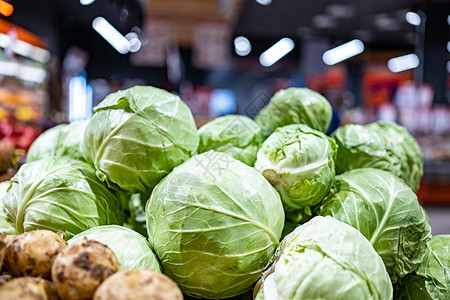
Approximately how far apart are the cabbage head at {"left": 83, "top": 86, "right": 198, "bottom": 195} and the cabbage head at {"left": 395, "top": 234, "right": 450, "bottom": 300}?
0.92 metres

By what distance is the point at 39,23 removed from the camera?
877cm

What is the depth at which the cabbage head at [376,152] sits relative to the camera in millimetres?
1541

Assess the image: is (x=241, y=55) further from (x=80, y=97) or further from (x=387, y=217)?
(x=387, y=217)

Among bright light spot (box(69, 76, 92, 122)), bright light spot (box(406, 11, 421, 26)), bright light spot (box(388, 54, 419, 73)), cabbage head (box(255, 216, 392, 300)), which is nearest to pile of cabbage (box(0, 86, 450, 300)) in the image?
cabbage head (box(255, 216, 392, 300))

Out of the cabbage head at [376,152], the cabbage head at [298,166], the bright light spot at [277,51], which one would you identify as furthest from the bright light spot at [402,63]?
the cabbage head at [298,166]

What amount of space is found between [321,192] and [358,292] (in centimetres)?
41

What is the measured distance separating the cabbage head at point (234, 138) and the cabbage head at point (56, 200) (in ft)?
1.45

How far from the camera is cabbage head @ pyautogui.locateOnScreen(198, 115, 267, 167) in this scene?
144cm

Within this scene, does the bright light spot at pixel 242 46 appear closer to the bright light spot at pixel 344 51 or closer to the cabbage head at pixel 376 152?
the bright light spot at pixel 344 51

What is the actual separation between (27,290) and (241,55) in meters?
15.4

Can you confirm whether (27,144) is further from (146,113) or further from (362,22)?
(362,22)

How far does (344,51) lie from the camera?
14508 millimetres

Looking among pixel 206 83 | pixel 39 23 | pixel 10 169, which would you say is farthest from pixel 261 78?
pixel 10 169

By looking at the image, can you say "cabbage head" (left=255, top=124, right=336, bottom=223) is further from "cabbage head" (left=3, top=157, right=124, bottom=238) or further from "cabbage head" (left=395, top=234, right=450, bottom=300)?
"cabbage head" (left=3, top=157, right=124, bottom=238)
